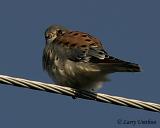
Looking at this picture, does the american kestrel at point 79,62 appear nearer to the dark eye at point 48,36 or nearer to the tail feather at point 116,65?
the tail feather at point 116,65

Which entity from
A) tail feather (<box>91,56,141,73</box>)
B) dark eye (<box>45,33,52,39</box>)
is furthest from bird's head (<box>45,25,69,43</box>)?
tail feather (<box>91,56,141,73</box>)

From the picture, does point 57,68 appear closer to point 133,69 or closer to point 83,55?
point 83,55

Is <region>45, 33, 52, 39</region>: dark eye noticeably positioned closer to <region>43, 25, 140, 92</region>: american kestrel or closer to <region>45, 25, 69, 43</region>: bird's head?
<region>45, 25, 69, 43</region>: bird's head

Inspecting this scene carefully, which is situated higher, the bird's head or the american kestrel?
the bird's head

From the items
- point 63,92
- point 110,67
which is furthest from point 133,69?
point 63,92

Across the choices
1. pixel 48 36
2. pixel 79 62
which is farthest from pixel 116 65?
pixel 48 36
